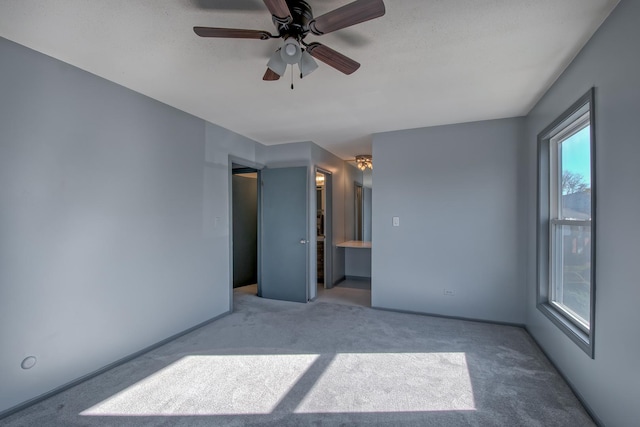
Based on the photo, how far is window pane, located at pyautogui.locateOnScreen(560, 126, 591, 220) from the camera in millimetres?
2156

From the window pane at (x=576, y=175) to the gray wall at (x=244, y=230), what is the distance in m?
4.48

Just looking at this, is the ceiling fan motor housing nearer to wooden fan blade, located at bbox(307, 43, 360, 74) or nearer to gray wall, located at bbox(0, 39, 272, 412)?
wooden fan blade, located at bbox(307, 43, 360, 74)

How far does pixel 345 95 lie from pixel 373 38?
0.87 m

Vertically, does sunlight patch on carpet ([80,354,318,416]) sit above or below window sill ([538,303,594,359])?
below

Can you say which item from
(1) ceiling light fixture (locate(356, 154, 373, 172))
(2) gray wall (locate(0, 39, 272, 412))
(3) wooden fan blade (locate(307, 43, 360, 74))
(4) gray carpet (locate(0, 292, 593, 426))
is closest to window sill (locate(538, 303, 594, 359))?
(4) gray carpet (locate(0, 292, 593, 426))

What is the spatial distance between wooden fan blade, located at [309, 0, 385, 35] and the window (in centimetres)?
157

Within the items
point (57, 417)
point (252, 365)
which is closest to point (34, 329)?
Result: point (57, 417)

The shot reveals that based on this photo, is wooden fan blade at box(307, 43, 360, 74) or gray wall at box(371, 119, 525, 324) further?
gray wall at box(371, 119, 525, 324)

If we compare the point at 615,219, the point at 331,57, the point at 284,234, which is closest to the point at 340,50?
the point at 331,57

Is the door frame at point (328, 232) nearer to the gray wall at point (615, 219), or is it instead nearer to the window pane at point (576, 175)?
the window pane at point (576, 175)

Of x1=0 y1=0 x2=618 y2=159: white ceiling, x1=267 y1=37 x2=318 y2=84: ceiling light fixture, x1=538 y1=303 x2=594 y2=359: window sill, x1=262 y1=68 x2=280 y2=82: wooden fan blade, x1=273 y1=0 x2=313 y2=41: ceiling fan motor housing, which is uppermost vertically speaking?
x1=0 y1=0 x2=618 y2=159: white ceiling

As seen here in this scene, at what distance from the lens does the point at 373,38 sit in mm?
1845

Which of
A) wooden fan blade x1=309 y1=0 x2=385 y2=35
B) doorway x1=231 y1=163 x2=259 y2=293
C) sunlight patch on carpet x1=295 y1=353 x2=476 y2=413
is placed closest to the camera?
wooden fan blade x1=309 y1=0 x2=385 y2=35

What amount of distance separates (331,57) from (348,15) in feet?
1.31
